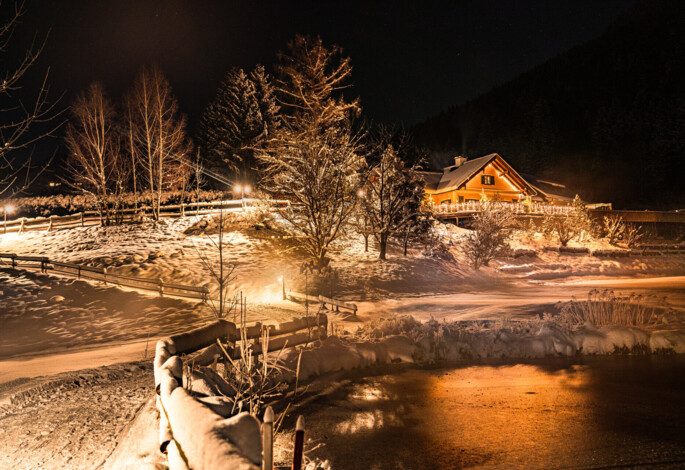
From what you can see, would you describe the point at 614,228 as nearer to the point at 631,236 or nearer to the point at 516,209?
the point at 631,236

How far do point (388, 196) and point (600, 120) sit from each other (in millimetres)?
79606

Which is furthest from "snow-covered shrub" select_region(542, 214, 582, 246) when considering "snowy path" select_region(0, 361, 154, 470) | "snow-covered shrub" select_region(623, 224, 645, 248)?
"snowy path" select_region(0, 361, 154, 470)

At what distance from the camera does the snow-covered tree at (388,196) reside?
26.4 metres

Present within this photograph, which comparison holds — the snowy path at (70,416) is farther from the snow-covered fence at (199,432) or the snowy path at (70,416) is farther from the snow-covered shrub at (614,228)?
the snow-covered shrub at (614,228)

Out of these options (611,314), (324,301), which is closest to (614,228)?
(611,314)

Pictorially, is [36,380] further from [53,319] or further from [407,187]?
[407,187]

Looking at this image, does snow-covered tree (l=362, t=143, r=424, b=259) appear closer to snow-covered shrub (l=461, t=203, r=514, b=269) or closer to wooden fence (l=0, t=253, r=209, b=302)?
snow-covered shrub (l=461, t=203, r=514, b=269)

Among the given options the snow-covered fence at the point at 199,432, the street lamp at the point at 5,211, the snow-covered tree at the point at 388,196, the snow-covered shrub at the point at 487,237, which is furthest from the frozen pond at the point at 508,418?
the street lamp at the point at 5,211

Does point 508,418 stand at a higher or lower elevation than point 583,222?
lower

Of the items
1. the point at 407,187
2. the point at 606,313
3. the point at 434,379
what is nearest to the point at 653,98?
the point at 407,187

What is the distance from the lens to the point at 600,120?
83062 millimetres

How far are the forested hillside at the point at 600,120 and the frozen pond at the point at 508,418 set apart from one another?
7877cm

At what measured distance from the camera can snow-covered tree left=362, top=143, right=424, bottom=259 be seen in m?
26.4

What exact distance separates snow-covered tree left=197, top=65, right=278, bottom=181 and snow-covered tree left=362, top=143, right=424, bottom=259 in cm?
1653
